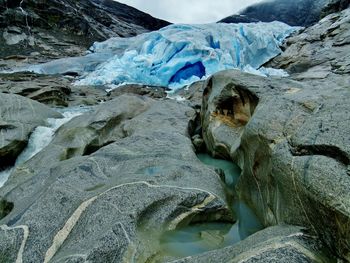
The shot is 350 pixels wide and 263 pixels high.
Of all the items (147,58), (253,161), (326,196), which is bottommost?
(147,58)

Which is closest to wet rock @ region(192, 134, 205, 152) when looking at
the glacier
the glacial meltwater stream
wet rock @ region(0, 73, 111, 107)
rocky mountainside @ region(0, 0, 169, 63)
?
the glacial meltwater stream

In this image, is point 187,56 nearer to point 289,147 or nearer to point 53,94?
point 53,94

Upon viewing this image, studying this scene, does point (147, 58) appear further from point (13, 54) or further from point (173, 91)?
point (13, 54)

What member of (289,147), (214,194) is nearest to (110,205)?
(214,194)

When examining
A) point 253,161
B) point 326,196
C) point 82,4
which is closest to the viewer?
point 326,196

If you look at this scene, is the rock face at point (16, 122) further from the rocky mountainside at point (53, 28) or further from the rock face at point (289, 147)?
the rocky mountainside at point (53, 28)

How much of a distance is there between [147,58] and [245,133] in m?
16.4

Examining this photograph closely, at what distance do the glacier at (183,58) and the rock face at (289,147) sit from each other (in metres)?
10.7

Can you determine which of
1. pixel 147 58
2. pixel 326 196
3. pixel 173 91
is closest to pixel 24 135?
pixel 326 196

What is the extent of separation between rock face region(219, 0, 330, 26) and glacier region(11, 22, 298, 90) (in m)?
21.9

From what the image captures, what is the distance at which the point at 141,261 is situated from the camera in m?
3.38

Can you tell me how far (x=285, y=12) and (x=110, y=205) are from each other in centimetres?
4784

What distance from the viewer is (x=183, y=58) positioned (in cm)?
1969

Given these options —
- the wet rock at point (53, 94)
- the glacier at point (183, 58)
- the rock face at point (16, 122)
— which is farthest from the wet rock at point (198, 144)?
the glacier at point (183, 58)
